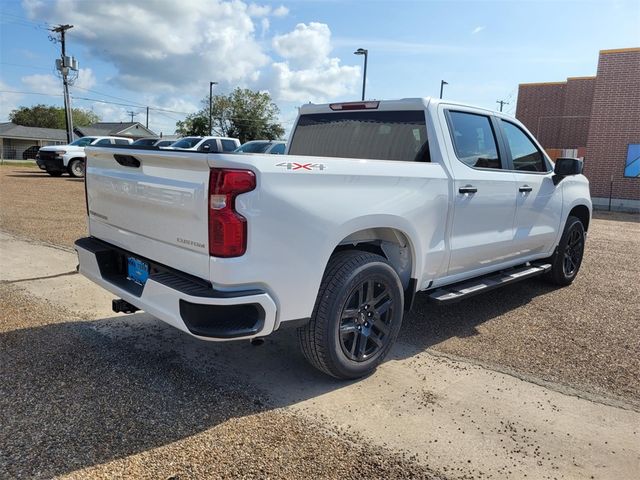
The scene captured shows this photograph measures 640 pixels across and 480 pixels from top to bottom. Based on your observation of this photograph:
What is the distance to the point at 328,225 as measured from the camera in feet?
10.1

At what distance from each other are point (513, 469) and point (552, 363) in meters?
1.60

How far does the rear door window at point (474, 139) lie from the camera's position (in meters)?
4.25

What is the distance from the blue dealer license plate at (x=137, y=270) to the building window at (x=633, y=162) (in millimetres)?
19545

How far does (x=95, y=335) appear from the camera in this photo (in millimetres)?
4211

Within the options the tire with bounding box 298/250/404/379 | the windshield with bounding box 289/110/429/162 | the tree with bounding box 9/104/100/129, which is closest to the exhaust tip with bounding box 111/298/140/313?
the tire with bounding box 298/250/404/379

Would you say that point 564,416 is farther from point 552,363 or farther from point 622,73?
point 622,73

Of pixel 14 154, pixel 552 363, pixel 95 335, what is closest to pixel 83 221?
pixel 95 335

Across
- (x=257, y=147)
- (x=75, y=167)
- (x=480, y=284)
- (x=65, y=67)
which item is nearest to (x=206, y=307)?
(x=480, y=284)

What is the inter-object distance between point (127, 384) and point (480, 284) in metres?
3.04

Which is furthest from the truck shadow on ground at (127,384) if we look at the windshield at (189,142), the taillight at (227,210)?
the windshield at (189,142)

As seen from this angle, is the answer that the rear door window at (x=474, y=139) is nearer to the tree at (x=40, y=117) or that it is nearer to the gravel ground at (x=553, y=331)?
the gravel ground at (x=553, y=331)

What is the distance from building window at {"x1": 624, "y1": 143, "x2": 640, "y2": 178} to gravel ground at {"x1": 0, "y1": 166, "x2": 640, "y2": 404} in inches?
491

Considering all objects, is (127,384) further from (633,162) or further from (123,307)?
(633,162)

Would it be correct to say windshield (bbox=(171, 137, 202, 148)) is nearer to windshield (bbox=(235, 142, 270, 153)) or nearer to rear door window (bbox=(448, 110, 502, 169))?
windshield (bbox=(235, 142, 270, 153))
